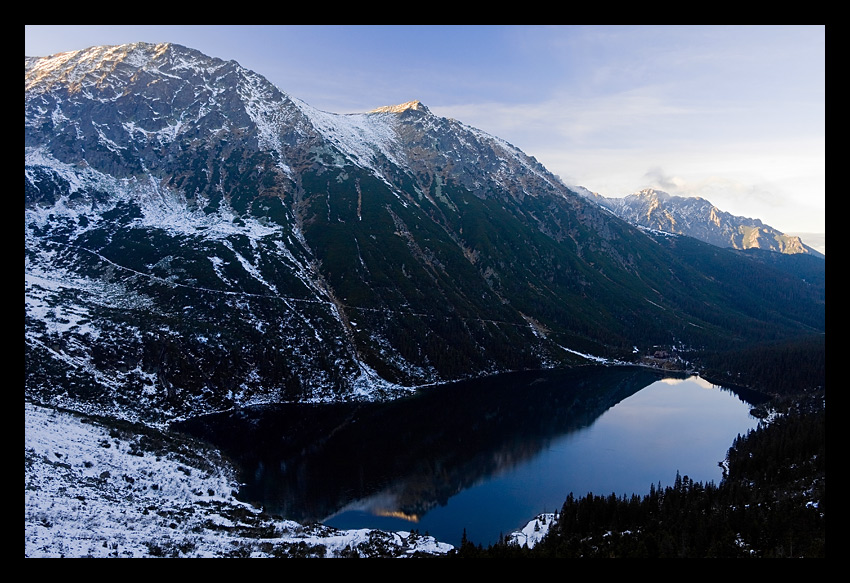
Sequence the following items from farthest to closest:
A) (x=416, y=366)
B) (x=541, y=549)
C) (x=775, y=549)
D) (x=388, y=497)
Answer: (x=416, y=366) → (x=388, y=497) → (x=541, y=549) → (x=775, y=549)

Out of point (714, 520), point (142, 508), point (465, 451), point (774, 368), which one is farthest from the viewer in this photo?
point (774, 368)

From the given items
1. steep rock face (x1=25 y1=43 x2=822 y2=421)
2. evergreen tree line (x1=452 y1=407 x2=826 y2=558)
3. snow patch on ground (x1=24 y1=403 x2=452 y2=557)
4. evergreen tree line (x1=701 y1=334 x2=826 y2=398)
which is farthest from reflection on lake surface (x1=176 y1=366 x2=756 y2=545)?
evergreen tree line (x1=701 y1=334 x2=826 y2=398)

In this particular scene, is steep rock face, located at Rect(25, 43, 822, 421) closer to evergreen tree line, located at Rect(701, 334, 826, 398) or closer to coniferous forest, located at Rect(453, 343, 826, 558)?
evergreen tree line, located at Rect(701, 334, 826, 398)

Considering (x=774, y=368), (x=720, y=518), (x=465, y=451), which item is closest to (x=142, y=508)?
(x=465, y=451)

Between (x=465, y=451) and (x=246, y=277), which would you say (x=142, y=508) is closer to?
(x=465, y=451)

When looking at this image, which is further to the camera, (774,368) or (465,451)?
(774,368)
